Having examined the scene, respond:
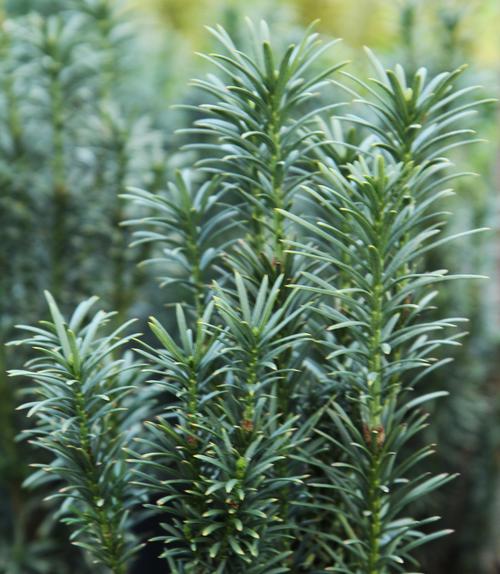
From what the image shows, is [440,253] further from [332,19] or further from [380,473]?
[332,19]

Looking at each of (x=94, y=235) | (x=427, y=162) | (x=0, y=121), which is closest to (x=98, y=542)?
(x=427, y=162)

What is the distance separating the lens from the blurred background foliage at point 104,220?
1.21m

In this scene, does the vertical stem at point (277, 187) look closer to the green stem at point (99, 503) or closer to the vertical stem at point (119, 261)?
the green stem at point (99, 503)

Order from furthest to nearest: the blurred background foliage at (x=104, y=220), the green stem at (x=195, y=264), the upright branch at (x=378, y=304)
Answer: the blurred background foliage at (x=104, y=220), the green stem at (x=195, y=264), the upright branch at (x=378, y=304)

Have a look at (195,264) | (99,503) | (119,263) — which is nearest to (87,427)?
(99,503)

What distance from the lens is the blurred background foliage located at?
1.21 metres

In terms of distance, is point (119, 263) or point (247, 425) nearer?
point (247, 425)

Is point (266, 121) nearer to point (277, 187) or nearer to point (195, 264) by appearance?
point (277, 187)

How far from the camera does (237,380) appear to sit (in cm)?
69

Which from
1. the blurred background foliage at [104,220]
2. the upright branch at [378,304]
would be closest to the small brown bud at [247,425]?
the upright branch at [378,304]

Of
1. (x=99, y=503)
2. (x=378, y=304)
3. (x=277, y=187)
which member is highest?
(x=277, y=187)

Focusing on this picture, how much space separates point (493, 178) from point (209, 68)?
2.05 ft

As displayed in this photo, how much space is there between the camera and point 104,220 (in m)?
1.26

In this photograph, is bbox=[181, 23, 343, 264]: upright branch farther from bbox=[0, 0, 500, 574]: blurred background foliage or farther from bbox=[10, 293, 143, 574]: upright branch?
bbox=[0, 0, 500, 574]: blurred background foliage
